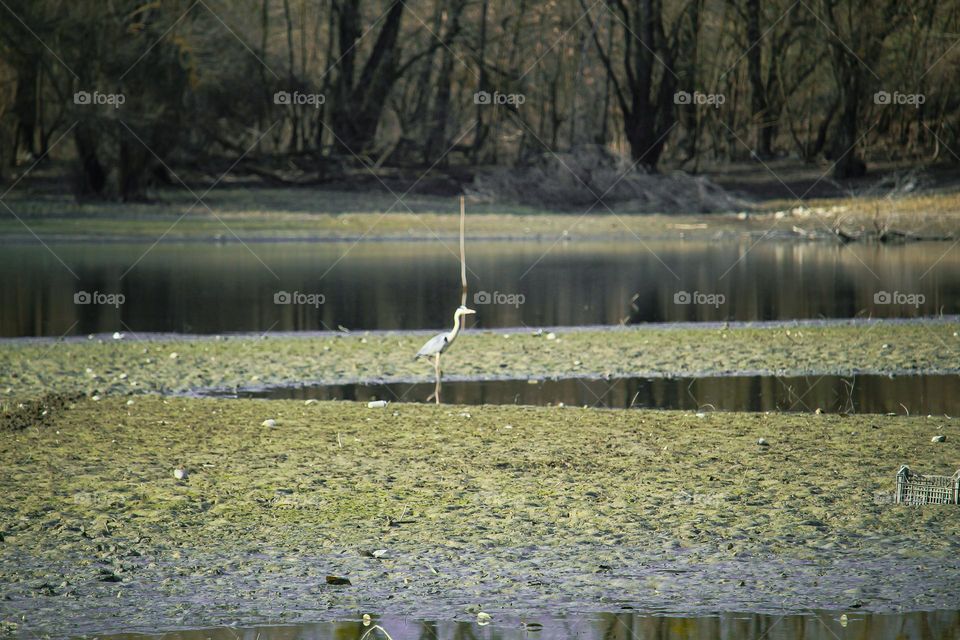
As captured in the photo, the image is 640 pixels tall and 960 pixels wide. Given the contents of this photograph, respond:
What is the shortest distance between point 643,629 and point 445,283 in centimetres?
1804

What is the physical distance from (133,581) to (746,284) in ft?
58.4

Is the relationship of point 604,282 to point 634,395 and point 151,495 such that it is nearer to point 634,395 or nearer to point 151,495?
point 634,395

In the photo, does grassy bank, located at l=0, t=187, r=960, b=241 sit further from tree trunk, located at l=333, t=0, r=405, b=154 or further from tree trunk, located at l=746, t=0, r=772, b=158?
tree trunk, located at l=746, t=0, r=772, b=158

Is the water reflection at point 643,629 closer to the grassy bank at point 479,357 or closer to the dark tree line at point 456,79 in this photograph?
the grassy bank at point 479,357

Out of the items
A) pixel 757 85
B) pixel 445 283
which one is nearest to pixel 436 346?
pixel 445 283

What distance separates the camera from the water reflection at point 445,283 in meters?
18.2

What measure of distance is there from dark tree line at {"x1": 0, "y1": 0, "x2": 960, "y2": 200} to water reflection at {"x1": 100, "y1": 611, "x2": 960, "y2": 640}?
31934 mm

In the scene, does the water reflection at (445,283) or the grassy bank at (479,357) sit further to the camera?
the water reflection at (445,283)

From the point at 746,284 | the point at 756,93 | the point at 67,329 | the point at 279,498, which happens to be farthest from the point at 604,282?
the point at 756,93

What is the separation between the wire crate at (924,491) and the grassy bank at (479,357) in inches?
225

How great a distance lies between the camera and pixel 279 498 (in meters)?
7.36

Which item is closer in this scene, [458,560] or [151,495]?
[458,560]

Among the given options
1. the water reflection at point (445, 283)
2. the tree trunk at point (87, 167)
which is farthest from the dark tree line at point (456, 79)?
the water reflection at point (445, 283)

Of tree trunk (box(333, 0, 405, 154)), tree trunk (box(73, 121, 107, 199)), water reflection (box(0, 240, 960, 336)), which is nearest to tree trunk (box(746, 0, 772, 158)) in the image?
tree trunk (box(333, 0, 405, 154))
